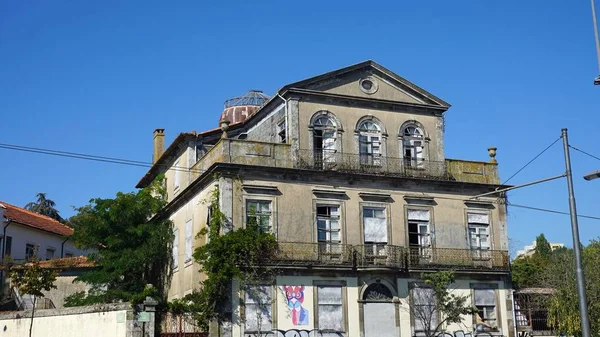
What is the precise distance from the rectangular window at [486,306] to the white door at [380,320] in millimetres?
3900

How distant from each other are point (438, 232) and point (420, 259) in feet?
5.45

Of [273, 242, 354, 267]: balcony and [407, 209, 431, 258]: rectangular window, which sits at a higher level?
[407, 209, 431, 258]: rectangular window

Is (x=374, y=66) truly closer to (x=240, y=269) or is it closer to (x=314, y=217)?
(x=314, y=217)

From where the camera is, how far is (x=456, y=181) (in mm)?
33406

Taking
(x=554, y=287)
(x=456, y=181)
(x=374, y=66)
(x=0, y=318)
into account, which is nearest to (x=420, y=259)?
(x=456, y=181)

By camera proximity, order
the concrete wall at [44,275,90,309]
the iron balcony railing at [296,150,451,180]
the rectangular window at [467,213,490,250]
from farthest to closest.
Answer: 1. the concrete wall at [44,275,90,309]
2. the rectangular window at [467,213,490,250]
3. the iron balcony railing at [296,150,451,180]

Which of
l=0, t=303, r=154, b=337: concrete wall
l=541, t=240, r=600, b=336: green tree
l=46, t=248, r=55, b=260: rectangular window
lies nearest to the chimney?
l=46, t=248, r=55, b=260: rectangular window

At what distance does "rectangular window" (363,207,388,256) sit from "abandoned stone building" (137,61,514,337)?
4 cm

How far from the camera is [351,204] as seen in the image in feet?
103

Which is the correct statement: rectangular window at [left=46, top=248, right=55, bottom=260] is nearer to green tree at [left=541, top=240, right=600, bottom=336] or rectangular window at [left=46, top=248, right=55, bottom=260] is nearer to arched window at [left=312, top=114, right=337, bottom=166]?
arched window at [left=312, top=114, right=337, bottom=166]

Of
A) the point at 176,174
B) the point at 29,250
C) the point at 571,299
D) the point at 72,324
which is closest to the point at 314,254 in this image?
the point at 72,324

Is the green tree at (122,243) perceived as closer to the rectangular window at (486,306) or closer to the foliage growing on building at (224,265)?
the foliage growing on building at (224,265)

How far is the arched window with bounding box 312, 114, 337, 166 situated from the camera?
31734 millimetres

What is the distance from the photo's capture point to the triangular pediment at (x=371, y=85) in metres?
32.4
